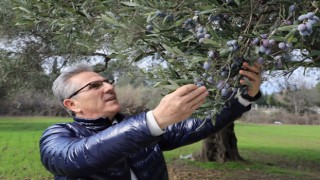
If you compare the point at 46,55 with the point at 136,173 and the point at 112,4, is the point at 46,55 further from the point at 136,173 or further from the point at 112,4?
the point at 136,173

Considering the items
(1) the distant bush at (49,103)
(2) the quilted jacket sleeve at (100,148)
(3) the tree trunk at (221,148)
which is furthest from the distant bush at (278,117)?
(2) the quilted jacket sleeve at (100,148)

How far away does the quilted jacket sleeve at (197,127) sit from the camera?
2637mm

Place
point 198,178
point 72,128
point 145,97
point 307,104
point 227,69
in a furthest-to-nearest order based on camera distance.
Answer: point 307,104, point 145,97, point 198,178, point 72,128, point 227,69

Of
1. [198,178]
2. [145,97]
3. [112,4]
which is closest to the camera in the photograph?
Answer: [112,4]

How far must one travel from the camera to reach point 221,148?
47.2 ft

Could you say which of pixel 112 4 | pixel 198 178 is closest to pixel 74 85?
pixel 112 4

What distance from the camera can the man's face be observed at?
253 cm

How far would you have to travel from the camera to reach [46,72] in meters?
12.8

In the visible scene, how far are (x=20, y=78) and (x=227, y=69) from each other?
1090 centimetres

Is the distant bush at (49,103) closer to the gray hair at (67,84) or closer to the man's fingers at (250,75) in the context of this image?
the gray hair at (67,84)

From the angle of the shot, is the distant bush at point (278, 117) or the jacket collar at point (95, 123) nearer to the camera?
the jacket collar at point (95, 123)

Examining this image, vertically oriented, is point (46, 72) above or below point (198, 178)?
above

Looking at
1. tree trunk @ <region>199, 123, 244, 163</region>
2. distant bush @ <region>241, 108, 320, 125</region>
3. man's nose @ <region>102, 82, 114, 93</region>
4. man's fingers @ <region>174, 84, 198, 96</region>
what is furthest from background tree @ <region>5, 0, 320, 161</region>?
distant bush @ <region>241, 108, 320, 125</region>

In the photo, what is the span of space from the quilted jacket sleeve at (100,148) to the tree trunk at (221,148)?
1241 cm
